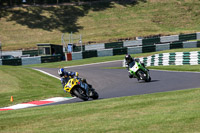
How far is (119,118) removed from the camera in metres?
8.78

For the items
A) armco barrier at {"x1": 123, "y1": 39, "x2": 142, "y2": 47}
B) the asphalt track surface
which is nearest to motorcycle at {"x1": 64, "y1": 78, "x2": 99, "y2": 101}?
the asphalt track surface

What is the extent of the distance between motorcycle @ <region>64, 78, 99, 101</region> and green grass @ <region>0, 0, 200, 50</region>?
41.7 metres

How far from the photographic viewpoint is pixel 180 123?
7.70 metres

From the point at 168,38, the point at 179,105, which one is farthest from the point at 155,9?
the point at 179,105

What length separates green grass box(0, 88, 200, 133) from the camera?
769 centimetres

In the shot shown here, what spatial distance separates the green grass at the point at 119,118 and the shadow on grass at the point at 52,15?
52.0m

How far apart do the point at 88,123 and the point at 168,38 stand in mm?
42295

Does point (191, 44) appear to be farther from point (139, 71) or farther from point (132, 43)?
point (139, 71)

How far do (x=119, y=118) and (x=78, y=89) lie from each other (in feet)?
16.5

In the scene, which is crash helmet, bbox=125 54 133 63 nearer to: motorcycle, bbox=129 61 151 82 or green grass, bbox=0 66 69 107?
motorcycle, bbox=129 61 151 82

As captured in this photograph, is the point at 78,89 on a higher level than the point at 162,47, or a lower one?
lower

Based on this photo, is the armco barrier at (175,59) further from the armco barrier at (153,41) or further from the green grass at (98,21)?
the green grass at (98,21)

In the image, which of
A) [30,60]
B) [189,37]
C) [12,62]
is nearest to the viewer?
[12,62]

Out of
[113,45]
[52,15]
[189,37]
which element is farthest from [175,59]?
[52,15]
